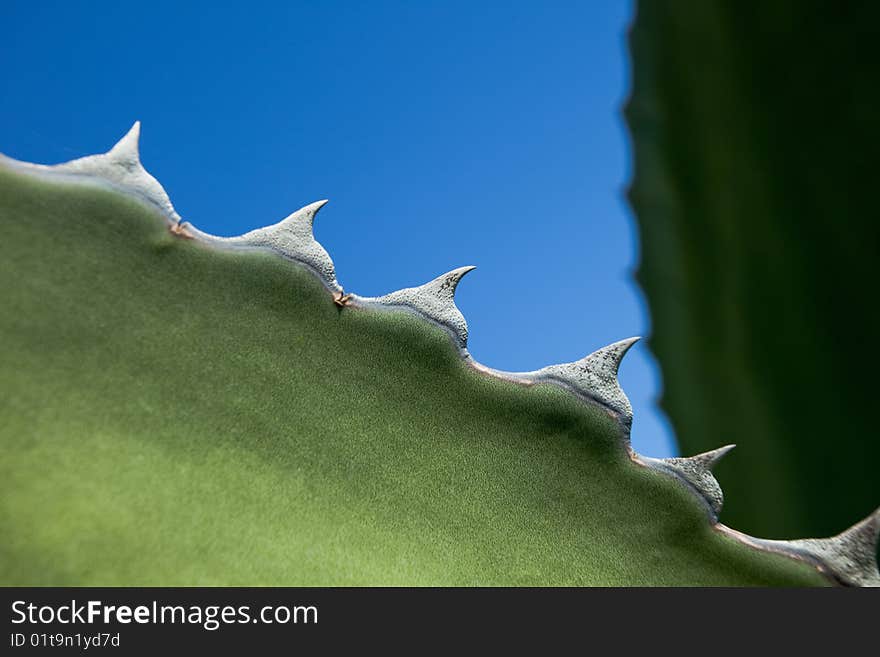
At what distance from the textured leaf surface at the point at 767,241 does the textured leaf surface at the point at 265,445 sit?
255mm

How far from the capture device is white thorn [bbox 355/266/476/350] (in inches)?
21.7

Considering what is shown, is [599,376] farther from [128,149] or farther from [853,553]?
[128,149]

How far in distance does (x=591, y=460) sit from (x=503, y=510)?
7 centimetres

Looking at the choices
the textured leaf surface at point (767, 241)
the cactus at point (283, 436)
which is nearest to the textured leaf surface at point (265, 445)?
the cactus at point (283, 436)

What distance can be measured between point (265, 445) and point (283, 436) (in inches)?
0.5

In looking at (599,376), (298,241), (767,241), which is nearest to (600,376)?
(599,376)

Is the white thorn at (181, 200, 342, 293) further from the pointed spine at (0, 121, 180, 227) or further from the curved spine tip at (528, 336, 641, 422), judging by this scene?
the curved spine tip at (528, 336, 641, 422)

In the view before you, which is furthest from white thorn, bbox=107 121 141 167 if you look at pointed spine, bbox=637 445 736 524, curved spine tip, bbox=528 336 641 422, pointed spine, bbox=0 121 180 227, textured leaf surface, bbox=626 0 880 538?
textured leaf surface, bbox=626 0 880 538

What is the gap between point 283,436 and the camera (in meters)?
0.52

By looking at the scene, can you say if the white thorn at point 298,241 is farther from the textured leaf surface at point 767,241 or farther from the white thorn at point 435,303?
the textured leaf surface at point 767,241

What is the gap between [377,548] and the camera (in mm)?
518

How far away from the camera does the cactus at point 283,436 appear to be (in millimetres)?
480

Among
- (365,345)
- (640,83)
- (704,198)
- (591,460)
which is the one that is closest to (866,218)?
(704,198)
